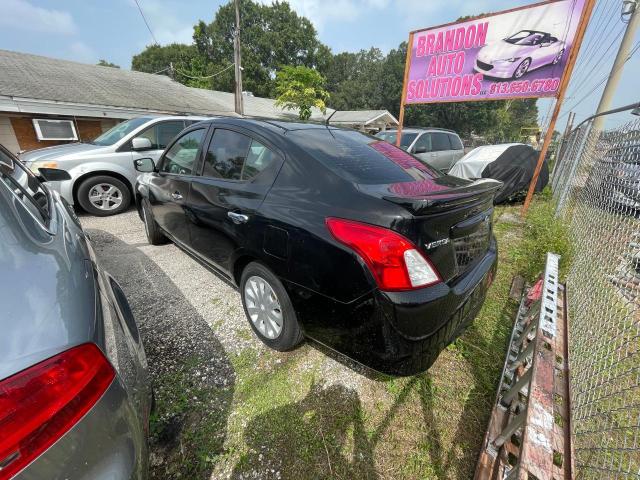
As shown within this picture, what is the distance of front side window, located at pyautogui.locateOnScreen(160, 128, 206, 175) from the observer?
2740 millimetres

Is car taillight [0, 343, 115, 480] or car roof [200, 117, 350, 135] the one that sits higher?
car roof [200, 117, 350, 135]

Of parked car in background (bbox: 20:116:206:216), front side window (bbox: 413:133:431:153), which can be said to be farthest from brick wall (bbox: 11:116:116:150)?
front side window (bbox: 413:133:431:153)

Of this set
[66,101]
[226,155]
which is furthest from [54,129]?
[226,155]

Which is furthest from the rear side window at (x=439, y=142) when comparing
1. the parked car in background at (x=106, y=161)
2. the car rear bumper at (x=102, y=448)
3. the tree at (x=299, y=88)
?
the tree at (x=299, y=88)

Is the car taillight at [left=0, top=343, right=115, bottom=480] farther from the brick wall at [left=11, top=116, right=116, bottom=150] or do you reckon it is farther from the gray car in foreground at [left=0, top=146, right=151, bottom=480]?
the brick wall at [left=11, top=116, right=116, bottom=150]

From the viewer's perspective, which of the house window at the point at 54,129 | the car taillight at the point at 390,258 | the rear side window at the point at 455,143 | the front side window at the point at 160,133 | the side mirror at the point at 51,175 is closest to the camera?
the car taillight at the point at 390,258

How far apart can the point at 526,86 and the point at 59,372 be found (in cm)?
702

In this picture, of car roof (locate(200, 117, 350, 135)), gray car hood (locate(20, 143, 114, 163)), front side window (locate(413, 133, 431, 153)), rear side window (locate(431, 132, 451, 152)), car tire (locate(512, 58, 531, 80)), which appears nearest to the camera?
car roof (locate(200, 117, 350, 135))

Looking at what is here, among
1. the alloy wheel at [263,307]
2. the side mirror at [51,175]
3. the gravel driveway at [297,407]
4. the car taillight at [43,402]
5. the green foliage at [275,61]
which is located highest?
the green foliage at [275,61]

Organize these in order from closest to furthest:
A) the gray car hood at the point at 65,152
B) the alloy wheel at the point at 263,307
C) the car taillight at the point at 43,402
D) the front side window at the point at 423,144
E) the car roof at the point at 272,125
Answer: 1. the car taillight at the point at 43,402
2. the alloy wheel at the point at 263,307
3. the car roof at the point at 272,125
4. the gray car hood at the point at 65,152
5. the front side window at the point at 423,144

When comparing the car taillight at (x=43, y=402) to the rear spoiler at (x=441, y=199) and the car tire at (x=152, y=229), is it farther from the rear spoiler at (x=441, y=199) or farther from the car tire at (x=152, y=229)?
the car tire at (x=152, y=229)

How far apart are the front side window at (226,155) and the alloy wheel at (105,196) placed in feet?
12.0

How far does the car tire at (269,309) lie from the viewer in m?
1.90

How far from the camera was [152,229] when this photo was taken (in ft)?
12.2
